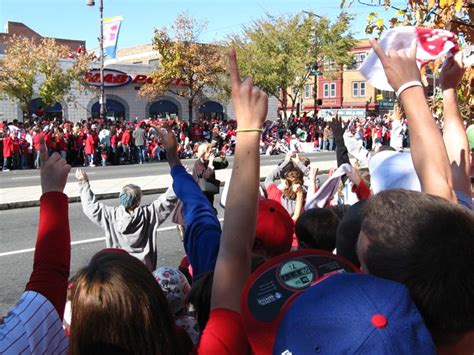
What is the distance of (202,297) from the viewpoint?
2.12 metres

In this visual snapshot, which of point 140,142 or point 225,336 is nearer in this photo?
point 225,336

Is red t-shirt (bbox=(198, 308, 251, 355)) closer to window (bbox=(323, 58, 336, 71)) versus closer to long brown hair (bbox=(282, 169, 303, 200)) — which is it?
long brown hair (bbox=(282, 169, 303, 200))

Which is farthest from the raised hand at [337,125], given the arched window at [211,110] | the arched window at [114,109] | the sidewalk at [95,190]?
the arched window at [211,110]

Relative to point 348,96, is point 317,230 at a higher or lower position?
lower

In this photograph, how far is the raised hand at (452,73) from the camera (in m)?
2.75

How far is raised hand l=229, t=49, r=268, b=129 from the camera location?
71.0 inches

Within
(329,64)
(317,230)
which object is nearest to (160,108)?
(329,64)

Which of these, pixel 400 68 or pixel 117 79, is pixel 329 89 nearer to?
pixel 117 79

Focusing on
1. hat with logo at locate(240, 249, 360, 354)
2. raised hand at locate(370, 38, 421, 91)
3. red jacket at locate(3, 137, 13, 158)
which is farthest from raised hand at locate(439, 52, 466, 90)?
red jacket at locate(3, 137, 13, 158)

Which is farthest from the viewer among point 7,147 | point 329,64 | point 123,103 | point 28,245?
point 329,64

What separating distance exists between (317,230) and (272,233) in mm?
476

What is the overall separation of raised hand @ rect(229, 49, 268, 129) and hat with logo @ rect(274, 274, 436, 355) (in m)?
0.72

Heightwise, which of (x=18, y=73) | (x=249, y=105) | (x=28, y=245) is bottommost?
(x=28, y=245)

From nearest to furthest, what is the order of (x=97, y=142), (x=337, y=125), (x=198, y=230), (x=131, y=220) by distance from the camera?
(x=198, y=230), (x=337, y=125), (x=131, y=220), (x=97, y=142)
